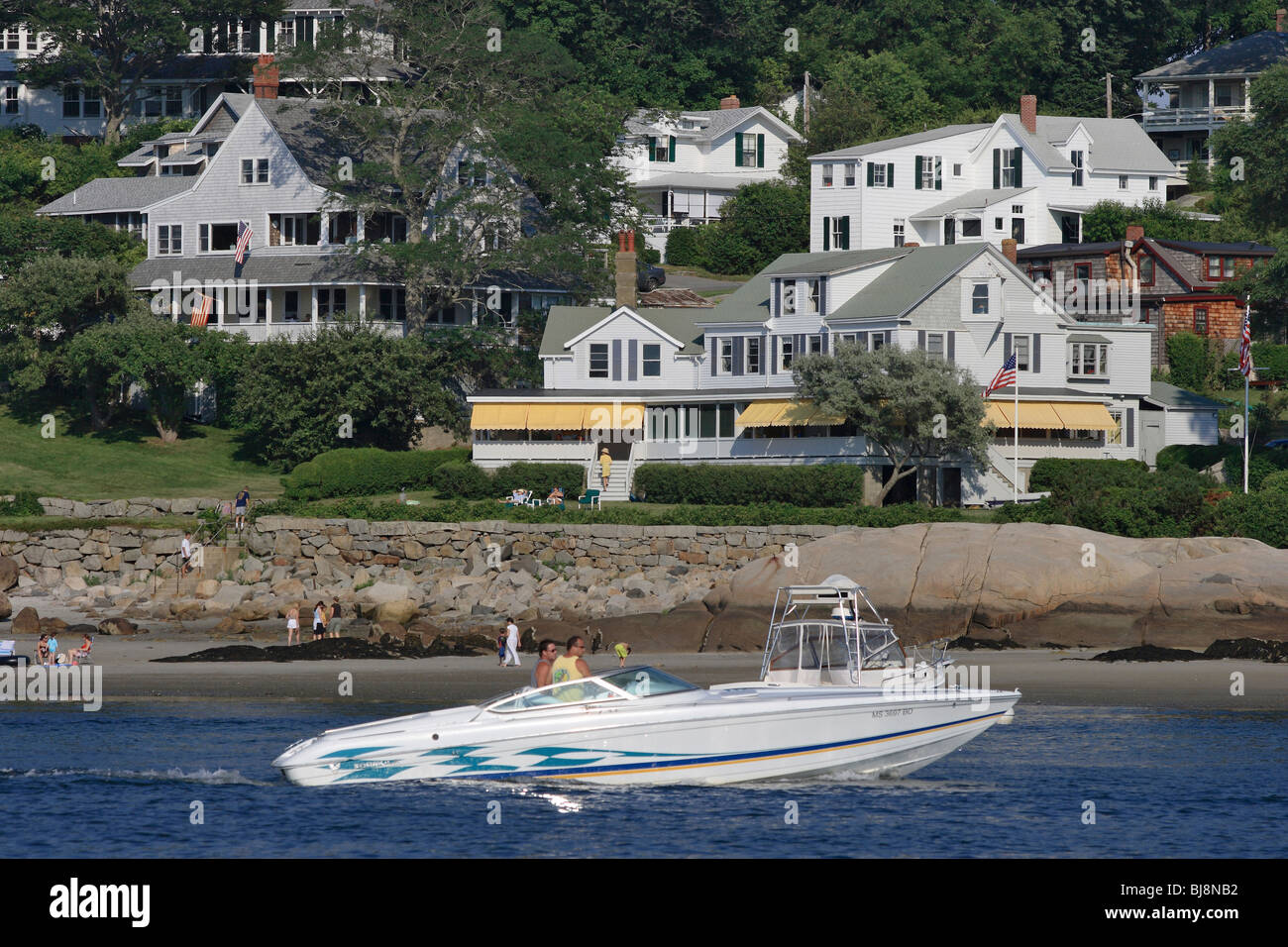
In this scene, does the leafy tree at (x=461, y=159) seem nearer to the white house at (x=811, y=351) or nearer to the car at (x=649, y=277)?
the white house at (x=811, y=351)

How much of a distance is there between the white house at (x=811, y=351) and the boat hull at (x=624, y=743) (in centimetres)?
3298

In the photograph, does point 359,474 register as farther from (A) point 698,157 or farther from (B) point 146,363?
(A) point 698,157

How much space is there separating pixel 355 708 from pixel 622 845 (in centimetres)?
1191

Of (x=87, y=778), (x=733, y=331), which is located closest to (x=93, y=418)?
(x=733, y=331)

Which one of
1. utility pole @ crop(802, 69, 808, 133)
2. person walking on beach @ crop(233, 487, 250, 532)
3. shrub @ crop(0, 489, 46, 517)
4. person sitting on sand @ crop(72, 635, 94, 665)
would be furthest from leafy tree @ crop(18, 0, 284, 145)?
person sitting on sand @ crop(72, 635, 94, 665)

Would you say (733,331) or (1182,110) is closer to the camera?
(733,331)

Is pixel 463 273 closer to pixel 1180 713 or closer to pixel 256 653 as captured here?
pixel 256 653

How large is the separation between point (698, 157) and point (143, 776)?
245 feet

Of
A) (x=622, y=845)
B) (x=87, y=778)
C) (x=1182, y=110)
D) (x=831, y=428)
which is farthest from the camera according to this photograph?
(x=1182, y=110)

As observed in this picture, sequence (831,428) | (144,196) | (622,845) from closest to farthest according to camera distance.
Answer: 1. (622,845)
2. (831,428)
3. (144,196)

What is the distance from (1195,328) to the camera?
73.2m

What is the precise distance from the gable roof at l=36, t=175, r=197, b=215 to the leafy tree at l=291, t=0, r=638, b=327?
10409 mm

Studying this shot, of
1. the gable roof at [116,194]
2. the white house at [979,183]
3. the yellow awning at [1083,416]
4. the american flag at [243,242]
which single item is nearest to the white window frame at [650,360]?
the yellow awning at [1083,416]

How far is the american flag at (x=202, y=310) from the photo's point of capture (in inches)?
2633
